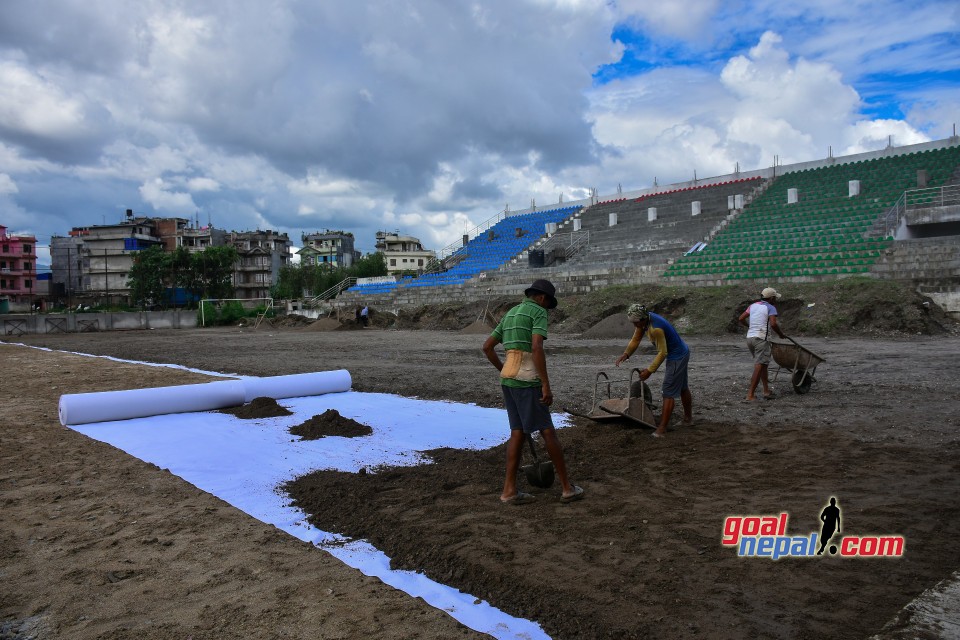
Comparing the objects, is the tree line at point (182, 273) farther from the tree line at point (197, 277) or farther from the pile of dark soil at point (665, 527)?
the pile of dark soil at point (665, 527)

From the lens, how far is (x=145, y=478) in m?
5.87

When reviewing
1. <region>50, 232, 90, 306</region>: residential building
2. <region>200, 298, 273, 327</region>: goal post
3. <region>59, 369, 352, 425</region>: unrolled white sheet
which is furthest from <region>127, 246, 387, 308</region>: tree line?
<region>59, 369, 352, 425</region>: unrolled white sheet

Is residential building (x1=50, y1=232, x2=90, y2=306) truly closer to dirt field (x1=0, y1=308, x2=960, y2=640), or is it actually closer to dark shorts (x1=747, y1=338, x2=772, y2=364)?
dirt field (x1=0, y1=308, x2=960, y2=640)

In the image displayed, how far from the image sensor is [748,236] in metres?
27.3

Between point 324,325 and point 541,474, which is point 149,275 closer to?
point 324,325

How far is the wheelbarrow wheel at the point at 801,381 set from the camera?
874 centimetres

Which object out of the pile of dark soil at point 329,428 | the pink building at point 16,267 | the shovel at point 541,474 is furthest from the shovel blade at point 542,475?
the pink building at point 16,267

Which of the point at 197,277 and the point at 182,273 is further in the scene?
the point at 197,277

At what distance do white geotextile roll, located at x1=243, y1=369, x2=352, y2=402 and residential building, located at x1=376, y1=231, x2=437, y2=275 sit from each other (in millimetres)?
82186

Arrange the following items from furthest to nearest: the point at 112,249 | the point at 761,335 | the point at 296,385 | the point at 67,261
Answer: the point at 67,261, the point at 112,249, the point at 296,385, the point at 761,335

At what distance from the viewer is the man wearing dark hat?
480 cm

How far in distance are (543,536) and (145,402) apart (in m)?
6.70

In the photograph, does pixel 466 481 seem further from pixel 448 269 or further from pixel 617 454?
pixel 448 269

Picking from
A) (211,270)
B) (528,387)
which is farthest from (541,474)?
(211,270)
